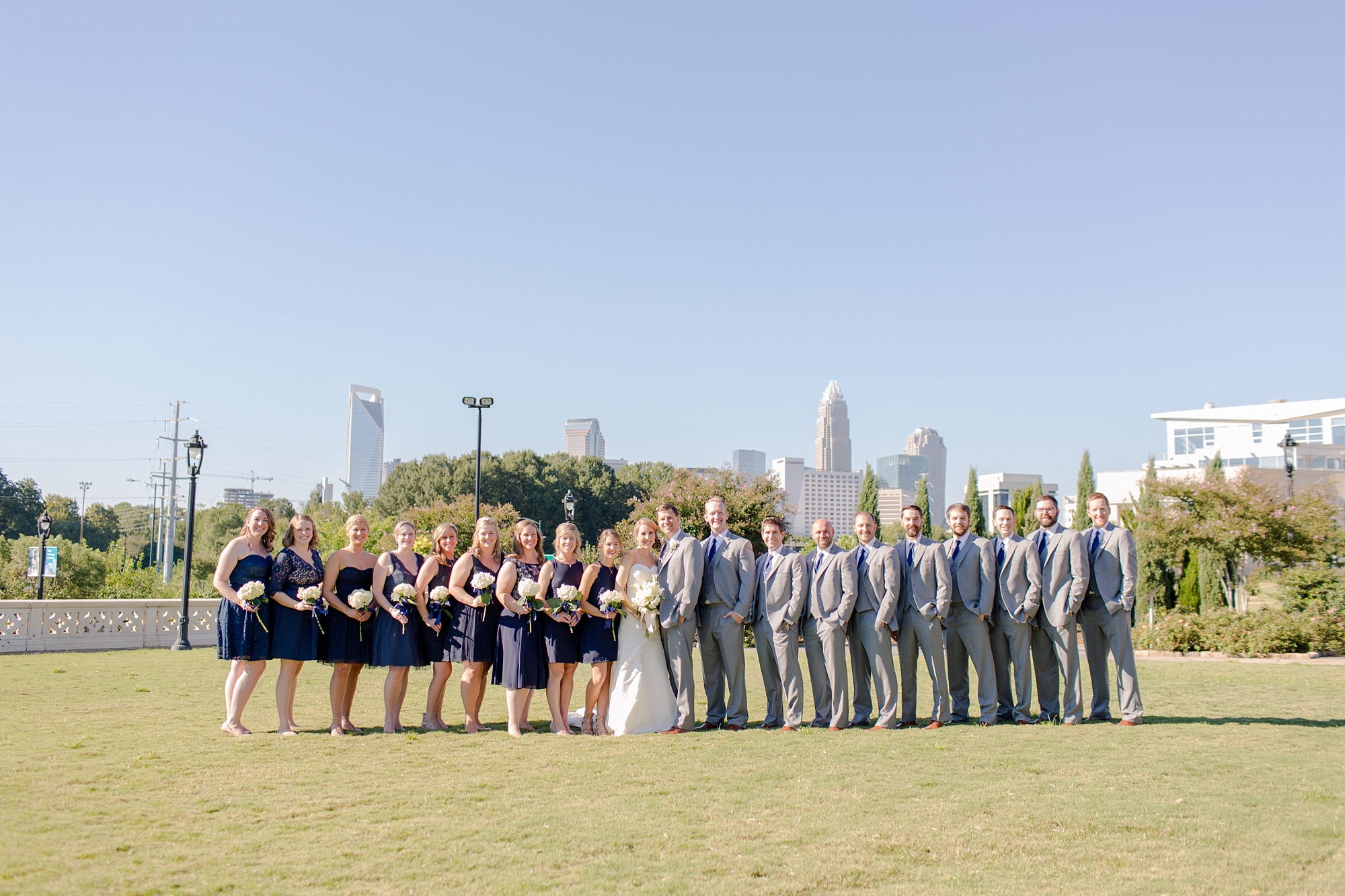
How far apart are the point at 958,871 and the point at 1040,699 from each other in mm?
5746

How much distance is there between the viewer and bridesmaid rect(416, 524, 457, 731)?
368 inches

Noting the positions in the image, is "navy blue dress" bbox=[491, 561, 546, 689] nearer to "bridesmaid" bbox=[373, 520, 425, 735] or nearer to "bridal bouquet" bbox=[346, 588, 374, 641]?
"bridesmaid" bbox=[373, 520, 425, 735]

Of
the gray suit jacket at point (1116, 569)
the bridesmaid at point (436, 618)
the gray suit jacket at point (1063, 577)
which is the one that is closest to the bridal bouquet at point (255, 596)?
the bridesmaid at point (436, 618)

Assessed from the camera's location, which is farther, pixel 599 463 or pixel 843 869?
pixel 599 463

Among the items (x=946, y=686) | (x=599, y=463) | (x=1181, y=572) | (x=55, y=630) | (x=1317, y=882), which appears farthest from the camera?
(x=599, y=463)

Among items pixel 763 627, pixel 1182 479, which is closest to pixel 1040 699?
pixel 763 627

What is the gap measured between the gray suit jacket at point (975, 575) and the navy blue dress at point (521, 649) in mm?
3996

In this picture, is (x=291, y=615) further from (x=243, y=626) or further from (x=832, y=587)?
(x=832, y=587)

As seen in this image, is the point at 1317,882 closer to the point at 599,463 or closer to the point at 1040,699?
the point at 1040,699

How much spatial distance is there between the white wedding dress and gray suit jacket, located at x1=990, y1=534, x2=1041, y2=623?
3.42 meters

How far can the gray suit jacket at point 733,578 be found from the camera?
9398mm

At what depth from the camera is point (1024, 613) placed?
378 inches

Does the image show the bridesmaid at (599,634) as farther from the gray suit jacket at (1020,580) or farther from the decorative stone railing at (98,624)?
the decorative stone railing at (98,624)

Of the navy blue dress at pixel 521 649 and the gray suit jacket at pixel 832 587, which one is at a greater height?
the gray suit jacket at pixel 832 587
